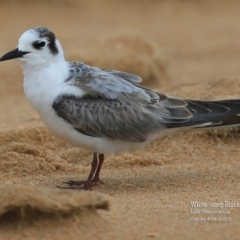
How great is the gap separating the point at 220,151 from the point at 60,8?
31.7ft

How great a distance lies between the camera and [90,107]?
669 cm

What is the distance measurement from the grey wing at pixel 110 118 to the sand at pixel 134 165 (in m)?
0.46

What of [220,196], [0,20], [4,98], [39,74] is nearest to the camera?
[220,196]

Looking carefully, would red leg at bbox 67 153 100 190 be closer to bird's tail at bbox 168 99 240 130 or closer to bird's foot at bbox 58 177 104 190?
bird's foot at bbox 58 177 104 190

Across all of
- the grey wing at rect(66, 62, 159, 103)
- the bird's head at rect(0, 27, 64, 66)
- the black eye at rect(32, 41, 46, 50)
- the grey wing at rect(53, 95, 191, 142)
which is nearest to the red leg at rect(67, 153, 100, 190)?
the grey wing at rect(53, 95, 191, 142)

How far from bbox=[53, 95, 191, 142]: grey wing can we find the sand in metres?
0.46

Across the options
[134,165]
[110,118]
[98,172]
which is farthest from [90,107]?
[134,165]

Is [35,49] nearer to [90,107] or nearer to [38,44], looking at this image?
[38,44]

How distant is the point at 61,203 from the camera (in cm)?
486

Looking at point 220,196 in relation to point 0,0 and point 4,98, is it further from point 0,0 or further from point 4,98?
point 0,0

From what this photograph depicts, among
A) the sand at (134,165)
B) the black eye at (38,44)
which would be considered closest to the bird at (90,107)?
the black eye at (38,44)

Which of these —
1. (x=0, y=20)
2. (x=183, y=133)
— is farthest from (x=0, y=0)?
(x=183, y=133)

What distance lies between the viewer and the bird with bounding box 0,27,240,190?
6625 mm

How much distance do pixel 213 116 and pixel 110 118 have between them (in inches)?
38.0
